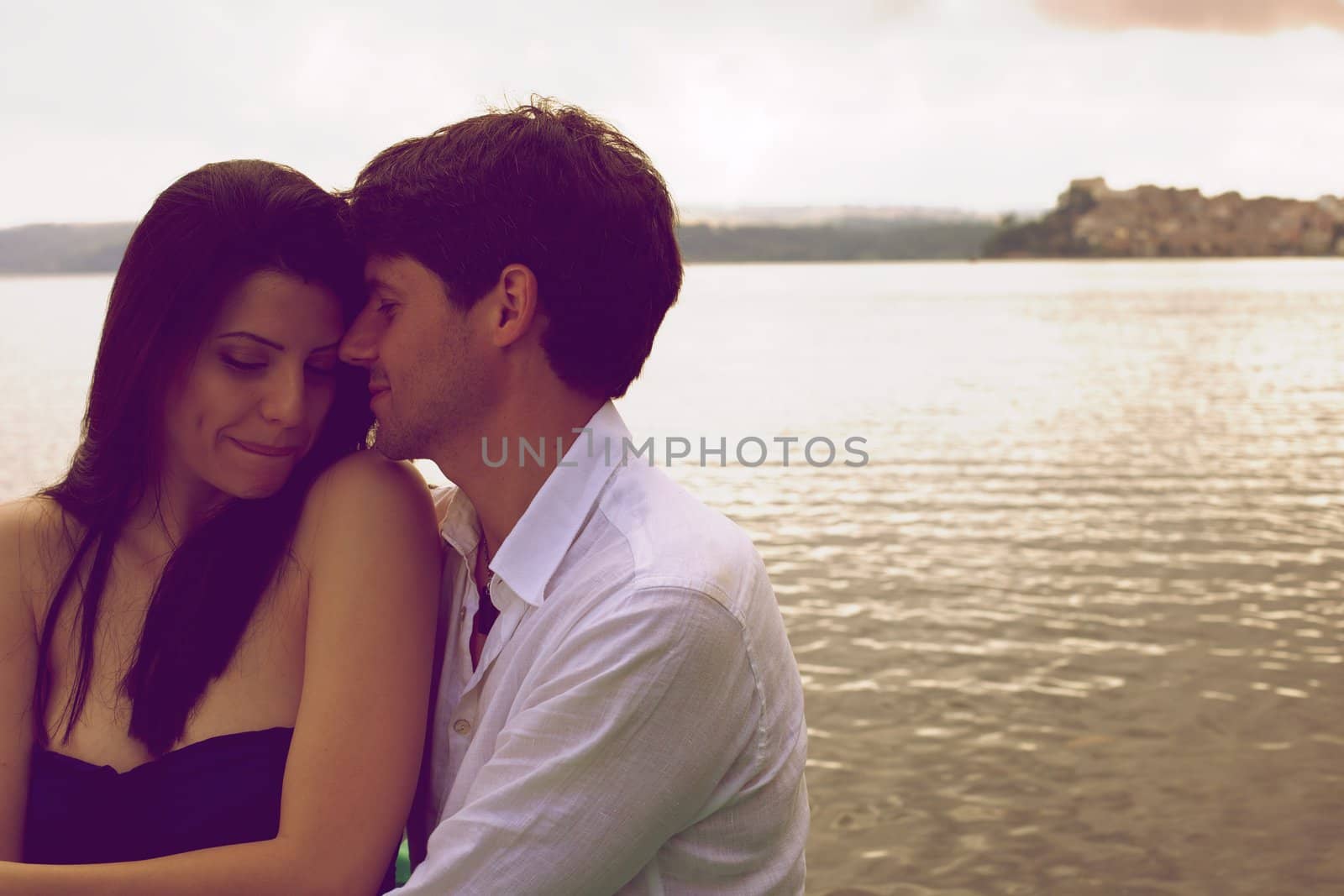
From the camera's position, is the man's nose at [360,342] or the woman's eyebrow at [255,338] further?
the man's nose at [360,342]

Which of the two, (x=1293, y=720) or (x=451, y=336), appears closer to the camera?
(x=451, y=336)

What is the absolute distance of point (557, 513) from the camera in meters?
2.19

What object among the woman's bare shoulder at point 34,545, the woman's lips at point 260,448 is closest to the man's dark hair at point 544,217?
the woman's lips at point 260,448

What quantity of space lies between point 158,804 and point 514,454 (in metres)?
0.90

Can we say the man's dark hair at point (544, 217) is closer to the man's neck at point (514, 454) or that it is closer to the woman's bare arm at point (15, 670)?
the man's neck at point (514, 454)

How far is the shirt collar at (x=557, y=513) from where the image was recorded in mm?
2133

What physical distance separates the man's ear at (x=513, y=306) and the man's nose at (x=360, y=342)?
0.24 m

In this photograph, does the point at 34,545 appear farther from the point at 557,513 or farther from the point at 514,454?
the point at 557,513

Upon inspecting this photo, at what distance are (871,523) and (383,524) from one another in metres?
9.67

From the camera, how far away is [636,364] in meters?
2.54

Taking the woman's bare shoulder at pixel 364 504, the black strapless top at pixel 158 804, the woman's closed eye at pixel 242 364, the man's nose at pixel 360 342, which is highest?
the man's nose at pixel 360 342

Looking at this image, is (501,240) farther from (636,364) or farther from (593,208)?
(636,364)

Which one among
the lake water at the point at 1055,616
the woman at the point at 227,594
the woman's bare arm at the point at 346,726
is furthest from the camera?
the lake water at the point at 1055,616

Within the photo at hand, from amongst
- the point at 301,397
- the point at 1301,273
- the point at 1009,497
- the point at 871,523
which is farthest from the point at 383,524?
the point at 1301,273
